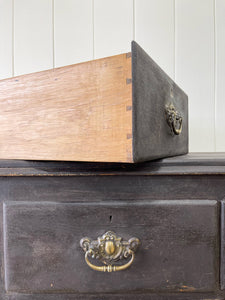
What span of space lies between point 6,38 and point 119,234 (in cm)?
96

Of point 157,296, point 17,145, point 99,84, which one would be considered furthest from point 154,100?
point 157,296

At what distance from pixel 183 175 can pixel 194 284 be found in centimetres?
20

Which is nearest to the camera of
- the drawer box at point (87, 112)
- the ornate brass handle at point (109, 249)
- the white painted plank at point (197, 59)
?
the drawer box at point (87, 112)

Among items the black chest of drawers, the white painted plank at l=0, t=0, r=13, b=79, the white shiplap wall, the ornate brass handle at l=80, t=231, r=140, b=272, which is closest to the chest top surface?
the black chest of drawers

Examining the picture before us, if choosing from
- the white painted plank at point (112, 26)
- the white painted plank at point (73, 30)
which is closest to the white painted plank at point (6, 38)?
the white painted plank at point (73, 30)

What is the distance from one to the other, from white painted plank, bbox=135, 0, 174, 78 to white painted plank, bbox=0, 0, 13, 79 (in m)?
0.53

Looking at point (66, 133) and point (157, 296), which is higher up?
point (66, 133)

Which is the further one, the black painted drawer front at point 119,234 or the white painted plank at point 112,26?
the white painted plank at point 112,26

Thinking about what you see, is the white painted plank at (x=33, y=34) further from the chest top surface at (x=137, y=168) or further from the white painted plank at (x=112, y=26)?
the chest top surface at (x=137, y=168)

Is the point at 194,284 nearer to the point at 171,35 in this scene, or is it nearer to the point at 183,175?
the point at 183,175

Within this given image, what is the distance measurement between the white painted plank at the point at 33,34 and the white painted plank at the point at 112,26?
0.19 meters

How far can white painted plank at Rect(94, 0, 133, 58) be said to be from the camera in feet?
3.19

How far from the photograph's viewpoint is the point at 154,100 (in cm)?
42

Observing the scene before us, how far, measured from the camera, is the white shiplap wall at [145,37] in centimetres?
97
